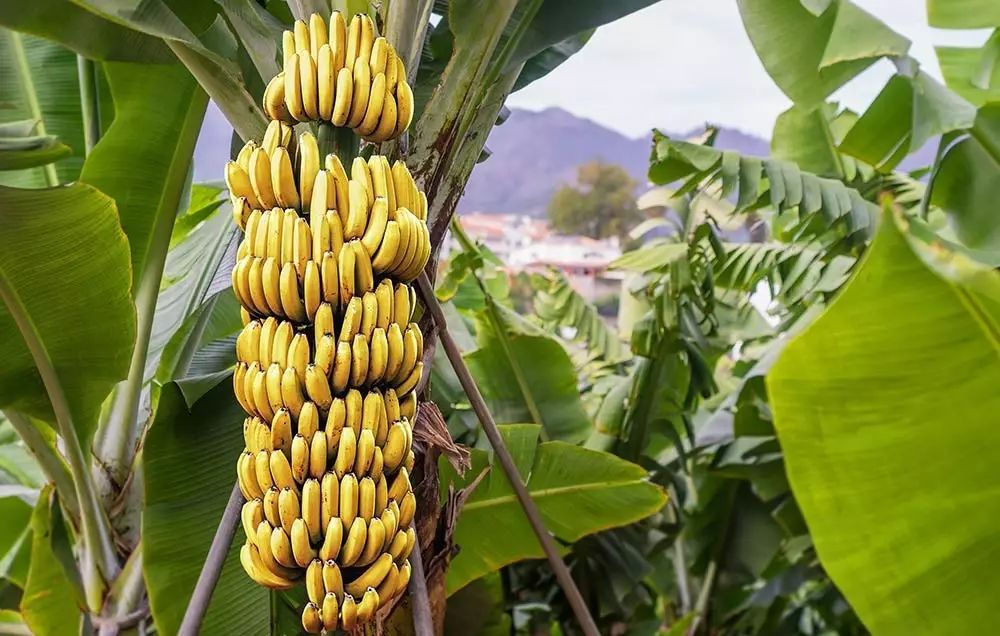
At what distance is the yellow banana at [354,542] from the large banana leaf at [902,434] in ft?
0.71

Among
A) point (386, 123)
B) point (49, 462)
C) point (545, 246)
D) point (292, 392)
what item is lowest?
point (545, 246)

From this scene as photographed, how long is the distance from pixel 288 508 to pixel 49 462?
1.43 ft

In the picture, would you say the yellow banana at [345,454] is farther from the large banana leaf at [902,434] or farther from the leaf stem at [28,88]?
the leaf stem at [28,88]

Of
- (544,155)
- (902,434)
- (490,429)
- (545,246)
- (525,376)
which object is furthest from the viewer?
(544,155)

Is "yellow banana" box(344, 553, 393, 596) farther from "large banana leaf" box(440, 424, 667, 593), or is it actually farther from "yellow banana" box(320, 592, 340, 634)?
"large banana leaf" box(440, 424, 667, 593)

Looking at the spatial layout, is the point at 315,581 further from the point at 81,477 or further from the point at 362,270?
the point at 81,477

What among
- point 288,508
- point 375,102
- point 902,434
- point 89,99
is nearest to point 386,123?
point 375,102

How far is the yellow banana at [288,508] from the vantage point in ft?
1.24

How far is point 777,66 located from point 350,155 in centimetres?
62

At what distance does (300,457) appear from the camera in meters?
0.38

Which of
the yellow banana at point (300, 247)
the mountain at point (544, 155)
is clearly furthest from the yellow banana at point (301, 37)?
the mountain at point (544, 155)

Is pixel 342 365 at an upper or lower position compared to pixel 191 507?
upper

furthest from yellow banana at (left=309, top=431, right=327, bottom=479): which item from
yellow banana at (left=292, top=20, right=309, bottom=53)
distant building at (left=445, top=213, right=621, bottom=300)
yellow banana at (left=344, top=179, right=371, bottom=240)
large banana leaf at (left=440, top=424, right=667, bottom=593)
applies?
distant building at (left=445, top=213, right=621, bottom=300)

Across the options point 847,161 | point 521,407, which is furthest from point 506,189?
point 521,407
